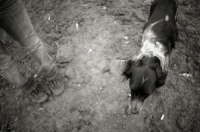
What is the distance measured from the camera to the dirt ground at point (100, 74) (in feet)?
8.32

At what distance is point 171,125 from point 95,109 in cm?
133

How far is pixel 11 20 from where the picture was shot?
1686 millimetres

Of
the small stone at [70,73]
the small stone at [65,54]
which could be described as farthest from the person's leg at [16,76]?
the small stone at [65,54]

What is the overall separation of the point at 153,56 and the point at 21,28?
2000 mm

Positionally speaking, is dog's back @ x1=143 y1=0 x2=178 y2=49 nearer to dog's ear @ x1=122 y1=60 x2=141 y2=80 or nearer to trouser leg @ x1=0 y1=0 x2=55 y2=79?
dog's ear @ x1=122 y1=60 x2=141 y2=80

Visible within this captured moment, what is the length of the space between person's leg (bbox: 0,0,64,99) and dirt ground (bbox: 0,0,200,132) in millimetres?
817

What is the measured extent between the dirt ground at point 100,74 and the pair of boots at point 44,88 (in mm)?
150

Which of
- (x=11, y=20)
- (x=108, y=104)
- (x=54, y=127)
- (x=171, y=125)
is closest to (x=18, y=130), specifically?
(x=54, y=127)

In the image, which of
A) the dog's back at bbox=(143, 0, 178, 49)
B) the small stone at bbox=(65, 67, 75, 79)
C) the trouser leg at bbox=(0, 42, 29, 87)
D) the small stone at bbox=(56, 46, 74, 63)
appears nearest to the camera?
the trouser leg at bbox=(0, 42, 29, 87)

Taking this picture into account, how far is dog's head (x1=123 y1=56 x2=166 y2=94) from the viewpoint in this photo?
2.09 meters

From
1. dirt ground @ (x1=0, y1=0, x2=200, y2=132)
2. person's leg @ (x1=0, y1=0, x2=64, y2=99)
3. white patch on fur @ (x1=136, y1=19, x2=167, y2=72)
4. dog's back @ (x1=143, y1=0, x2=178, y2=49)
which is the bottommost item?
dirt ground @ (x1=0, y1=0, x2=200, y2=132)

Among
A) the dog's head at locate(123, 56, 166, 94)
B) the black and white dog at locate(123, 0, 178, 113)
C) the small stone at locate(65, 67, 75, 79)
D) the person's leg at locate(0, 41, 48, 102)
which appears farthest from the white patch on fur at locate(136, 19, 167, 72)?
the person's leg at locate(0, 41, 48, 102)

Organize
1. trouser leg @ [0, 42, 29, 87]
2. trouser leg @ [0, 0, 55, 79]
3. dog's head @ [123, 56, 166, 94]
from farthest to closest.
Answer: dog's head @ [123, 56, 166, 94]
trouser leg @ [0, 42, 29, 87]
trouser leg @ [0, 0, 55, 79]

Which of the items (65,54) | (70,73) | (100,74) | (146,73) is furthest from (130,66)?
(65,54)
